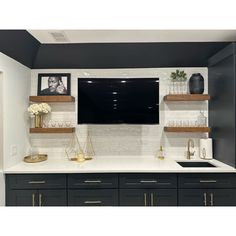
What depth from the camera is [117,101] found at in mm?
→ 2883

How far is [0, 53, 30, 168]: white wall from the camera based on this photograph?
7.88ft

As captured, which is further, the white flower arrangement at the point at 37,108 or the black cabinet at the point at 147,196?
the white flower arrangement at the point at 37,108

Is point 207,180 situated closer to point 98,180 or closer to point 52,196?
point 98,180

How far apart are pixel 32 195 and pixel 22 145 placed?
72cm

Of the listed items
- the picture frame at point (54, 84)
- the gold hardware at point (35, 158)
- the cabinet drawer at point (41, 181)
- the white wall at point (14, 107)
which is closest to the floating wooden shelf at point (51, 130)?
the white wall at point (14, 107)

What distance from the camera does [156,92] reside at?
283cm

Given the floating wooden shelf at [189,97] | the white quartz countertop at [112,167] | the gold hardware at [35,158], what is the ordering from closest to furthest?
the white quartz countertop at [112,167], the gold hardware at [35,158], the floating wooden shelf at [189,97]

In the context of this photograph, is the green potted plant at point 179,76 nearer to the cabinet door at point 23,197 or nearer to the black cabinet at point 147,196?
the black cabinet at point 147,196

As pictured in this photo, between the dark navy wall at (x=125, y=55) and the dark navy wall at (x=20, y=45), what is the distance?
0.11m

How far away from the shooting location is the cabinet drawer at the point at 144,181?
2.44m

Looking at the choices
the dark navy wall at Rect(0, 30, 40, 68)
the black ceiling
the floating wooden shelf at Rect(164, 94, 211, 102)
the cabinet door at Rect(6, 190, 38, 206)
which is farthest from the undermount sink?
the dark navy wall at Rect(0, 30, 40, 68)

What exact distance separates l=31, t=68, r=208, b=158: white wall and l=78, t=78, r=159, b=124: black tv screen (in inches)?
11.1

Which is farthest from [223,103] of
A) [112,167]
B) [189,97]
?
[112,167]
